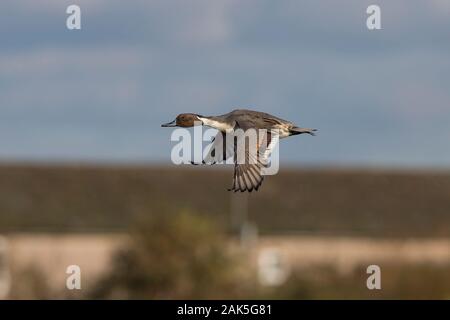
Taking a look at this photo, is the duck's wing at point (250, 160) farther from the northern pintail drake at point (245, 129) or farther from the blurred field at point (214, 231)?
the blurred field at point (214, 231)

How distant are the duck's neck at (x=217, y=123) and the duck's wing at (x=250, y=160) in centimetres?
9

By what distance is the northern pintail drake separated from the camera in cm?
1703

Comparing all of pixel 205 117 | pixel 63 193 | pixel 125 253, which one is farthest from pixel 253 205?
pixel 205 117

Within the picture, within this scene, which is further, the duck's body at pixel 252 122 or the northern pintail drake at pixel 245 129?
the duck's body at pixel 252 122

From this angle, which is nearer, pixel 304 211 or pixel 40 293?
pixel 40 293

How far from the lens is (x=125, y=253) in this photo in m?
41.6

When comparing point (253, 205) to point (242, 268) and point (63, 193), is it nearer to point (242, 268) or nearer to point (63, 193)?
point (63, 193)

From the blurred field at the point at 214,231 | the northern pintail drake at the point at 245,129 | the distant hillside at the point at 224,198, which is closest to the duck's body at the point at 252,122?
the northern pintail drake at the point at 245,129

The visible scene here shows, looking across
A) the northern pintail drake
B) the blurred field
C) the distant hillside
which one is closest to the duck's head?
the northern pintail drake

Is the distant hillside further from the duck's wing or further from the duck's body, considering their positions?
the duck's wing

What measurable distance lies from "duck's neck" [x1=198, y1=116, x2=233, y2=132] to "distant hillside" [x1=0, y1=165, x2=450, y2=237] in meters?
33.1

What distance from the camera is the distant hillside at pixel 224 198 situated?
52531mm

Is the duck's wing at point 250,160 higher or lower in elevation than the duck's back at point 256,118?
lower
